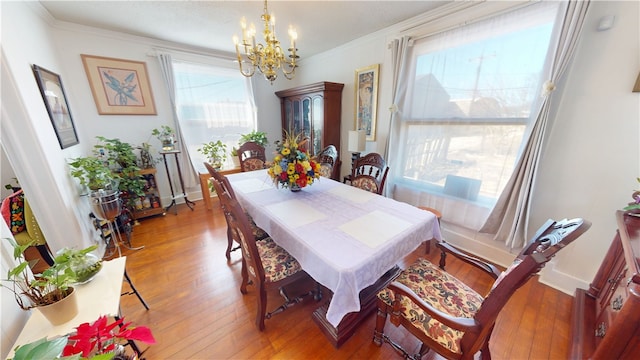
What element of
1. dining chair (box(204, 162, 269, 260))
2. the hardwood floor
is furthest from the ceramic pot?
dining chair (box(204, 162, 269, 260))

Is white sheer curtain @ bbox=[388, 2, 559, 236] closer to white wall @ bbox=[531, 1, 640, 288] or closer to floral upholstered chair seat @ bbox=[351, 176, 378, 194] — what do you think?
white wall @ bbox=[531, 1, 640, 288]

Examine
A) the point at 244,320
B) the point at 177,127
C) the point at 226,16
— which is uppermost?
the point at 226,16

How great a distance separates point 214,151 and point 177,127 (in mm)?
612

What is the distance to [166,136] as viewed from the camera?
314 centimetres

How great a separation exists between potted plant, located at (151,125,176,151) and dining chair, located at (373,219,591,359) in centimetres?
346

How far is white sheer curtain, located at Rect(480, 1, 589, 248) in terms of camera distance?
148cm

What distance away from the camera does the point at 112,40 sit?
2715 millimetres

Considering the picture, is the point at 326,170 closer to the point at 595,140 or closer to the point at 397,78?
the point at 397,78

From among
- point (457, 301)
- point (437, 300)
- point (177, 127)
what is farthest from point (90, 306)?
point (177, 127)

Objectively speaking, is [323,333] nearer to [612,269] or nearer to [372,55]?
[612,269]

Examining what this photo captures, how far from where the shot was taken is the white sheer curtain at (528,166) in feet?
4.85

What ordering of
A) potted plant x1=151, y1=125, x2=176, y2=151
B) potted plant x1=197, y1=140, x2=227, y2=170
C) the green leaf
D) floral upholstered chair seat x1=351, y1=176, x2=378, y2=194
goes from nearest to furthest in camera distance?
the green leaf
floral upholstered chair seat x1=351, y1=176, x2=378, y2=194
potted plant x1=151, y1=125, x2=176, y2=151
potted plant x1=197, y1=140, x2=227, y2=170

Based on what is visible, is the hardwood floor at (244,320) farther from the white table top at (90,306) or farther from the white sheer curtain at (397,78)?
the white sheer curtain at (397,78)

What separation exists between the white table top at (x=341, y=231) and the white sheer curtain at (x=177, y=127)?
1.99 metres
